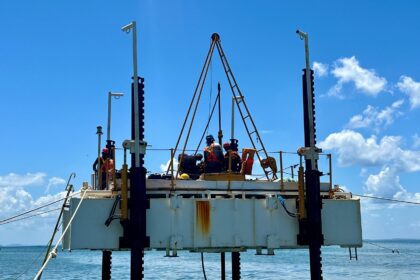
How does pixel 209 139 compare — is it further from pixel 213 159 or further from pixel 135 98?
pixel 135 98

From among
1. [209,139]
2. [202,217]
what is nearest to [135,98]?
[202,217]

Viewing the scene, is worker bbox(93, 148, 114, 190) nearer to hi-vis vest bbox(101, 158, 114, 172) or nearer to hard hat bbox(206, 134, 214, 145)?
hi-vis vest bbox(101, 158, 114, 172)

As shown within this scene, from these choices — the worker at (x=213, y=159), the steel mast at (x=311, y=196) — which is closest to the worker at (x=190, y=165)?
the worker at (x=213, y=159)

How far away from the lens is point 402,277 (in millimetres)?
70250

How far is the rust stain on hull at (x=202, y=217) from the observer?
17.6m

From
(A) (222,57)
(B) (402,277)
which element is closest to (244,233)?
(A) (222,57)

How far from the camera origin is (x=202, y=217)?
57.8 feet

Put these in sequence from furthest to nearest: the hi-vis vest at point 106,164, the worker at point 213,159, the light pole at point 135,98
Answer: the hi-vis vest at point 106,164 < the worker at point 213,159 < the light pole at point 135,98

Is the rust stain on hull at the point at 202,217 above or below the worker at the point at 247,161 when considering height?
below

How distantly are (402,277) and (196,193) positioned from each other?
5903cm

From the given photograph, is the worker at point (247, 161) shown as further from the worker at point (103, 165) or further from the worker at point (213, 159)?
the worker at point (103, 165)

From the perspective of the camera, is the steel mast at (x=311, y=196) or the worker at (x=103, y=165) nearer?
the steel mast at (x=311, y=196)

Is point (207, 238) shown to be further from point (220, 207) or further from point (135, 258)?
point (135, 258)

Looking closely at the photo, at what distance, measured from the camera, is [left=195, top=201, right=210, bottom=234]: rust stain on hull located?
57.7ft
